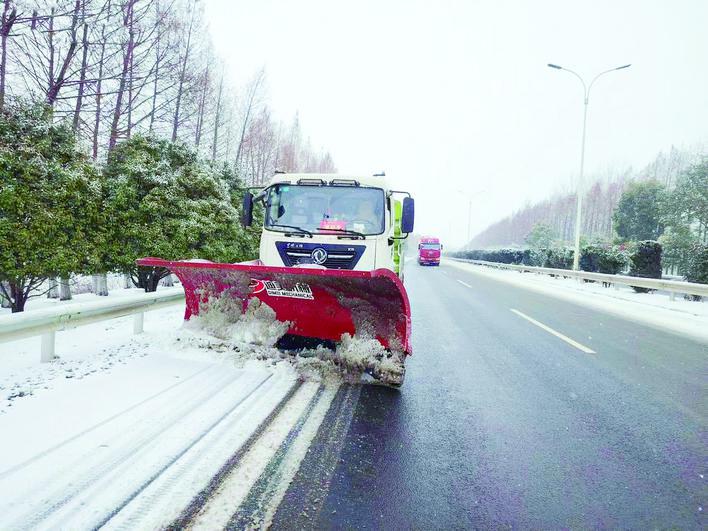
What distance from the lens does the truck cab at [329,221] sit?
561 cm

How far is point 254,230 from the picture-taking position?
57.3 ft

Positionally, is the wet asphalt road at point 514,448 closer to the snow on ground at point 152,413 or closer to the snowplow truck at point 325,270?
the snow on ground at point 152,413

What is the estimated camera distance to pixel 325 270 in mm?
3643

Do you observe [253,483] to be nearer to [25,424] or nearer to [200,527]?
[200,527]

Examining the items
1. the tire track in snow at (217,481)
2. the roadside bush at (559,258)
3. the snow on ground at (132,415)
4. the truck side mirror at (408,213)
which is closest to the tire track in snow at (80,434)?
the snow on ground at (132,415)

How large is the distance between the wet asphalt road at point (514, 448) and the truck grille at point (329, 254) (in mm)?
1578

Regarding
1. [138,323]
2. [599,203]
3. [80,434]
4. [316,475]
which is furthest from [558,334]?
[599,203]

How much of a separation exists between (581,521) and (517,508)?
29 cm

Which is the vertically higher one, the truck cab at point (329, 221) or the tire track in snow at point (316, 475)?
the truck cab at point (329, 221)

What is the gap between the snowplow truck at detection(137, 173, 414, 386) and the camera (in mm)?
3779

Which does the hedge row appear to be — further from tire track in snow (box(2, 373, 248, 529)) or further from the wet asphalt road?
tire track in snow (box(2, 373, 248, 529))

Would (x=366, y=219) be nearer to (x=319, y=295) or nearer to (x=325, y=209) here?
(x=325, y=209)

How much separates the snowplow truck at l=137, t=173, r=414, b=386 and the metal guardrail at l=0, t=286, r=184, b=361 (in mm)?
787

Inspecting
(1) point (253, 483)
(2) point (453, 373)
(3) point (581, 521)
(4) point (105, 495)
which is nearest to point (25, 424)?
(4) point (105, 495)
